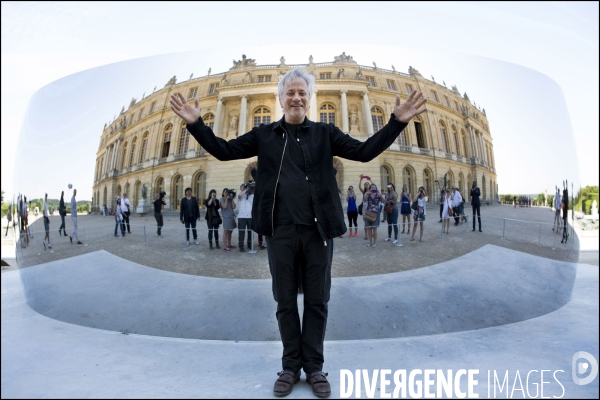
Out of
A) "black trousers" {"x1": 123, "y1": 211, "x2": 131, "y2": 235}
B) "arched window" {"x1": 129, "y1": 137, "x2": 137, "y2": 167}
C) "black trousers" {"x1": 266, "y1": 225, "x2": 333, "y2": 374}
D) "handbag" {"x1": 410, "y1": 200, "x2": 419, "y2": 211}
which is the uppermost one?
"arched window" {"x1": 129, "y1": 137, "x2": 137, "y2": 167}

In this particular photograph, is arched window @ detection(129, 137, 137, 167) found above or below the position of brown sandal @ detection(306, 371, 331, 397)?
above

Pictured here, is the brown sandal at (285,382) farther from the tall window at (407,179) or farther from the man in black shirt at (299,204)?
the tall window at (407,179)

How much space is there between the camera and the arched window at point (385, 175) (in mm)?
3176

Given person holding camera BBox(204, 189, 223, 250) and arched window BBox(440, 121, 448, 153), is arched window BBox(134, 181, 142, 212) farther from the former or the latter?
arched window BBox(440, 121, 448, 153)

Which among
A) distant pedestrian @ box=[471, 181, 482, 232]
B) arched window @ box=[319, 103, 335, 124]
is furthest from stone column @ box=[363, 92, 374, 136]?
distant pedestrian @ box=[471, 181, 482, 232]

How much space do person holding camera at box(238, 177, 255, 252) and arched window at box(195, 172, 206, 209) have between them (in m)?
0.43

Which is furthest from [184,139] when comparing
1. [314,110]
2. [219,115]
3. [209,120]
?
[314,110]

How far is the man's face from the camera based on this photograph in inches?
99.6

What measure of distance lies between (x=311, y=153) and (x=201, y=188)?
141cm

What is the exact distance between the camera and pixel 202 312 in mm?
3020

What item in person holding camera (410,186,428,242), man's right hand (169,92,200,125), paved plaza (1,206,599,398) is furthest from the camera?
person holding camera (410,186,428,242)

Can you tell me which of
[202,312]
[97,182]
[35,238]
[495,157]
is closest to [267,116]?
[202,312]

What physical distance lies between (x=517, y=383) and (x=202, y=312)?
2746 millimetres

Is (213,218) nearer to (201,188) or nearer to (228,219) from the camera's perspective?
(228,219)
